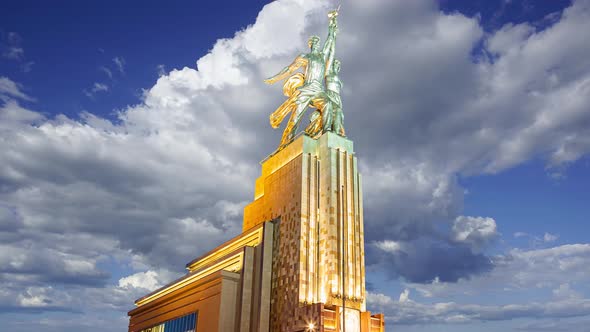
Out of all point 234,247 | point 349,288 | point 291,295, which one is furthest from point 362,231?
point 234,247

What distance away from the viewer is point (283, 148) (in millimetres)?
54219

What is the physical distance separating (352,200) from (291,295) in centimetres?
1065

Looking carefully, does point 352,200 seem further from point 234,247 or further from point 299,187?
point 234,247

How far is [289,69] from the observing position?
60.8 meters

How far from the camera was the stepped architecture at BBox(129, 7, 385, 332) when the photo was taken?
43719 mm

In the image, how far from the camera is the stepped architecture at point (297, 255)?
43719mm

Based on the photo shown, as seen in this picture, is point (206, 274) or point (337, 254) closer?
point (337, 254)

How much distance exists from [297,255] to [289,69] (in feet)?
80.3

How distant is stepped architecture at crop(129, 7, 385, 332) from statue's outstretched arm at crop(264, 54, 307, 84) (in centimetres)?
415

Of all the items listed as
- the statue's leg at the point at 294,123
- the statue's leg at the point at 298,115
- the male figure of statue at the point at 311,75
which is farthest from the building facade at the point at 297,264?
the male figure of statue at the point at 311,75

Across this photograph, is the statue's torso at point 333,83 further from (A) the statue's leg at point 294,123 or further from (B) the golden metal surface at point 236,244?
(B) the golden metal surface at point 236,244

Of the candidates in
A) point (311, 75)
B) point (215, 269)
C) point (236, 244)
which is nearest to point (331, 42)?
point (311, 75)

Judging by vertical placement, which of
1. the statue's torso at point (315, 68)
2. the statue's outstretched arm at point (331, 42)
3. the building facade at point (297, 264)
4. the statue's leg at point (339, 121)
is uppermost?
the statue's outstretched arm at point (331, 42)

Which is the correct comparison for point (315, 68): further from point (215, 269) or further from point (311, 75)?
point (215, 269)
